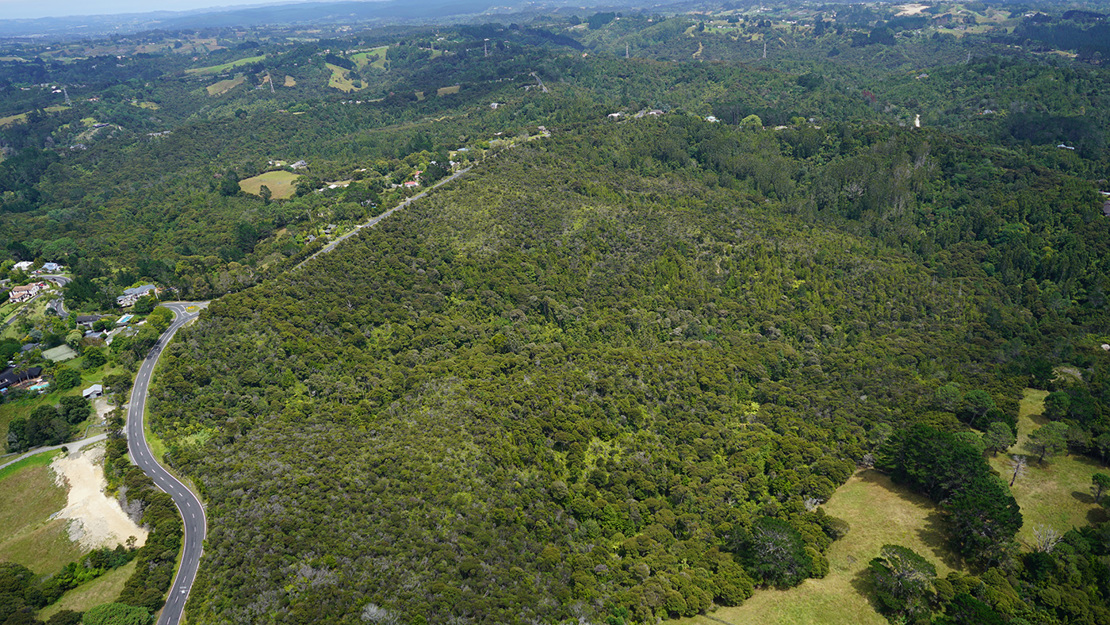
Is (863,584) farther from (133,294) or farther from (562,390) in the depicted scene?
(133,294)

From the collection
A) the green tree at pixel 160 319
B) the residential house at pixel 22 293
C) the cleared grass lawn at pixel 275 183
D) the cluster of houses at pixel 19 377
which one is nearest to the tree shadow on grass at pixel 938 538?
the green tree at pixel 160 319

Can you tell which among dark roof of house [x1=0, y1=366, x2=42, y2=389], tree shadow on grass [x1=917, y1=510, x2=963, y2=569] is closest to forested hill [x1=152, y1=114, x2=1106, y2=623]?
tree shadow on grass [x1=917, y1=510, x2=963, y2=569]

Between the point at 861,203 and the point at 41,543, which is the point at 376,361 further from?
the point at 861,203

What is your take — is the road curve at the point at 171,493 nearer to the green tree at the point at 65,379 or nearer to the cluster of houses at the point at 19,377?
the green tree at the point at 65,379

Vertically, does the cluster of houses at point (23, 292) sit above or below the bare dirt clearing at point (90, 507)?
above

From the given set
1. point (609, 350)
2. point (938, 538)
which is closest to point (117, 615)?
point (609, 350)

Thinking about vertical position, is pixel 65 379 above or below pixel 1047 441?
above
